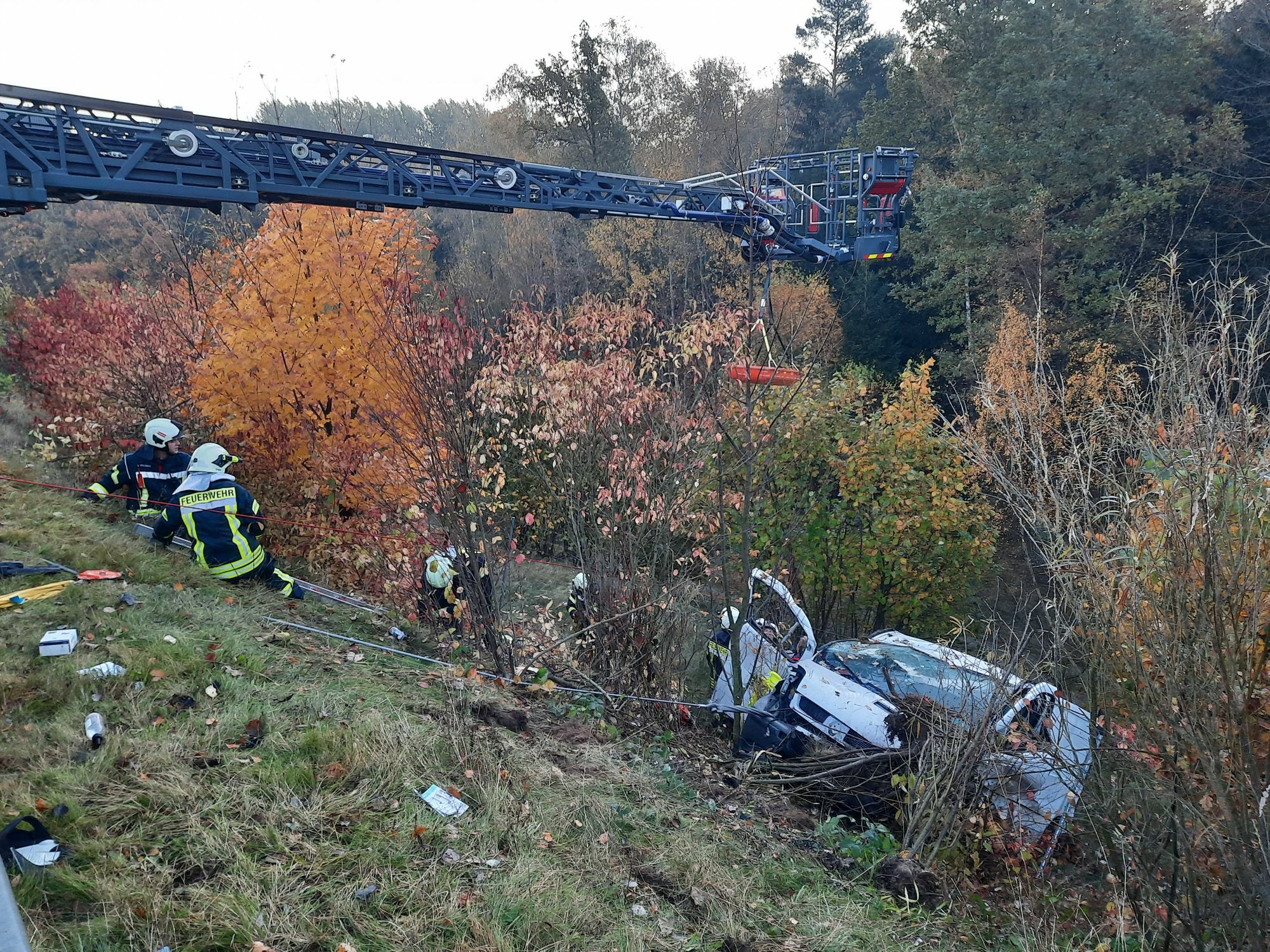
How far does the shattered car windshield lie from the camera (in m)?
6.10

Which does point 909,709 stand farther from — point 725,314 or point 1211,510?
point 725,314

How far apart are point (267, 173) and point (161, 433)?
271 centimetres

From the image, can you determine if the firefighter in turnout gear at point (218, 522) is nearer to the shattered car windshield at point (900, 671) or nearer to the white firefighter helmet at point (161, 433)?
the white firefighter helmet at point (161, 433)

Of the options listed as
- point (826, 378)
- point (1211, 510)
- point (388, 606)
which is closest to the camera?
point (1211, 510)

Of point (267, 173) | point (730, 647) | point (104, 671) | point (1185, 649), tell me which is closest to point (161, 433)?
point (267, 173)

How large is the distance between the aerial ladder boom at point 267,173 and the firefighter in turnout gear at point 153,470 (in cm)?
218

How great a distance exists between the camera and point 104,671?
4680 mm

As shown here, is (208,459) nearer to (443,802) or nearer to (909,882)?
(443,802)

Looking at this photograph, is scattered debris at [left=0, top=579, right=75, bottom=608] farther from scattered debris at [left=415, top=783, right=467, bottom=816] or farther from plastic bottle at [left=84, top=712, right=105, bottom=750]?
scattered debris at [left=415, top=783, right=467, bottom=816]

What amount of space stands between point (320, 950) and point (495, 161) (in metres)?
8.09

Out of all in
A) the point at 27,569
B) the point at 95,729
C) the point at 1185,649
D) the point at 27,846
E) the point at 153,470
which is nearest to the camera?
the point at 27,846

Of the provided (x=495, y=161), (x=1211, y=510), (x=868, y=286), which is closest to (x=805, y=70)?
(x=868, y=286)

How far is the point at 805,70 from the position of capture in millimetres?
32500

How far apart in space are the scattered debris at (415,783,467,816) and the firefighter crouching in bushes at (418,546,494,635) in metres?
2.46
